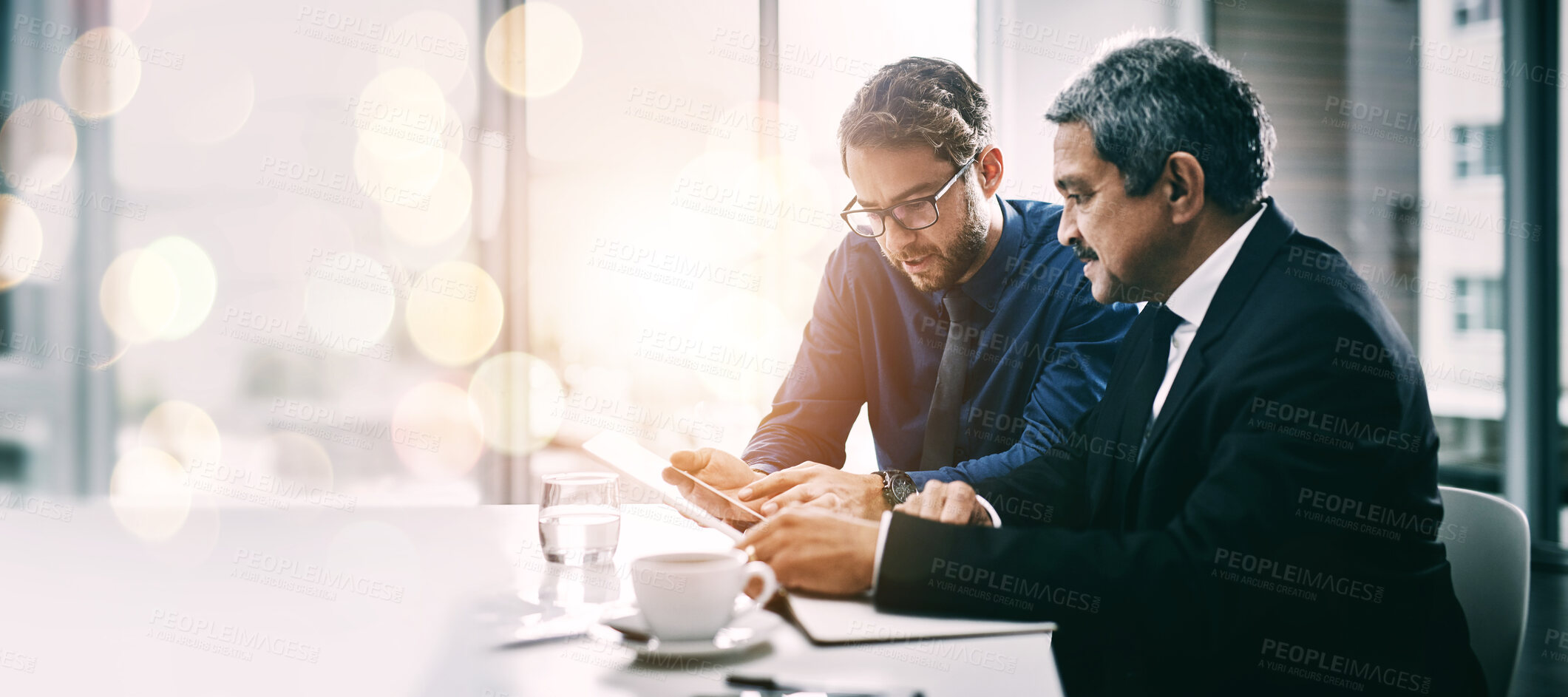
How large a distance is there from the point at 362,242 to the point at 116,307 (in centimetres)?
90

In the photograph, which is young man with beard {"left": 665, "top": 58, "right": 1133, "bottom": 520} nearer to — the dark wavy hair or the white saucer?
the dark wavy hair

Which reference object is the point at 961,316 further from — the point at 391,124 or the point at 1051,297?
the point at 391,124

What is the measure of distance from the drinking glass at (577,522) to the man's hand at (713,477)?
5.3 inches

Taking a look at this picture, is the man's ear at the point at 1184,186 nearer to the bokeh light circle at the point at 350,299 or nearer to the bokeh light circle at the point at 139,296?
the bokeh light circle at the point at 350,299

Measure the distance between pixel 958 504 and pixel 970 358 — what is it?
0.95 meters

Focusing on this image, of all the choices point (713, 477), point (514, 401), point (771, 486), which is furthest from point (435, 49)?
point (771, 486)

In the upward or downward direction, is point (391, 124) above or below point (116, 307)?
above

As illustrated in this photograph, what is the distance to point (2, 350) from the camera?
10.6ft

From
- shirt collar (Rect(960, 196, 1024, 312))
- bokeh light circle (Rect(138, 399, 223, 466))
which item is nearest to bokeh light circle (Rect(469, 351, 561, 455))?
bokeh light circle (Rect(138, 399, 223, 466))

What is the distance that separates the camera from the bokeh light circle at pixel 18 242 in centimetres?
323

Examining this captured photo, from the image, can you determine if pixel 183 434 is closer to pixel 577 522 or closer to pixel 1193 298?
pixel 577 522

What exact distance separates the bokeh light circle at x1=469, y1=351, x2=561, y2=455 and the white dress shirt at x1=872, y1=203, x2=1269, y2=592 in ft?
8.08

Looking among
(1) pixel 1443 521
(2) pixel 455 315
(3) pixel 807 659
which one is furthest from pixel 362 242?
(1) pixel 1443 521

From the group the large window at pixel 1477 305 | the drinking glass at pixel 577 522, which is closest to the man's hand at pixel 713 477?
the drinking glass at pixel 577 522
